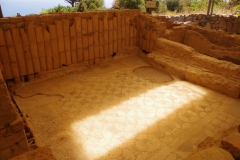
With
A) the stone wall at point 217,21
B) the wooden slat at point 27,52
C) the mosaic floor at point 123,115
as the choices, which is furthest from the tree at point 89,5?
the mosaic floor at point 123,115

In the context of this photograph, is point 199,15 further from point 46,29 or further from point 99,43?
point 46,29

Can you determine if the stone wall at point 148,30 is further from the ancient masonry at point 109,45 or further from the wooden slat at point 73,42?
the wooden slat at point 73,42

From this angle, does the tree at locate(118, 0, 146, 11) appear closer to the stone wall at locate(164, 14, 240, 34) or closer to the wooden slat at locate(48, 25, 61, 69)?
the stone wall at locate(164, 14, 240, 34)

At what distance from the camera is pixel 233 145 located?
2.44 metres

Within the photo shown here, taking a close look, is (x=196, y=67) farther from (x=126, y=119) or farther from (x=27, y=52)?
(x=27, y=52)

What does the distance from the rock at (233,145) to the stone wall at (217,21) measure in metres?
13.6

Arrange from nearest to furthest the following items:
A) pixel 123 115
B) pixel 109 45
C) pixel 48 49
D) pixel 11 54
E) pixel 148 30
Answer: pixel 123 115, pixel 11 54, pixel 48 49, pixel 109 45, pixel 148 30

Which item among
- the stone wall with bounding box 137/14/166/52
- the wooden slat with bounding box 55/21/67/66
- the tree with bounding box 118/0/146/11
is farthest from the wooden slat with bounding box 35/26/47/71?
the tree with bounding box 118/0/146/11

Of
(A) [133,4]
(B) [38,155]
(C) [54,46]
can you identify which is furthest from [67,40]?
(A) [133,4]

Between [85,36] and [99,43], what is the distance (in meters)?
0.57

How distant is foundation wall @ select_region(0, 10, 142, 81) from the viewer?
5.17m

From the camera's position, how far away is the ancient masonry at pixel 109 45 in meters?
5.21

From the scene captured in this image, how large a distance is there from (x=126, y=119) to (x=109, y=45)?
10.9ft

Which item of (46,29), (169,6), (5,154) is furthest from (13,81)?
(169,6)
